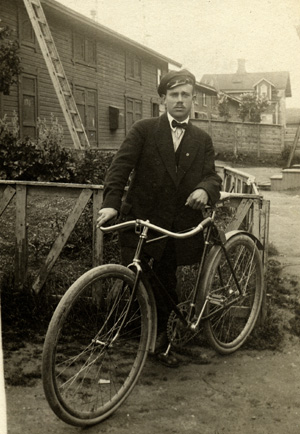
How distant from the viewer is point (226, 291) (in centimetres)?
337

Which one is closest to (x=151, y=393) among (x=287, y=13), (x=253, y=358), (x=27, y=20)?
(x=253, y=358)

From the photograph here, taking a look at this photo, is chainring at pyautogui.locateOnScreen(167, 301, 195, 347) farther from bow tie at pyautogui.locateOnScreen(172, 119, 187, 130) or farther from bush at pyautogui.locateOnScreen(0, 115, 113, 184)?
bush at pyautogui.locateOnScreen(0, 115, 113, 184)

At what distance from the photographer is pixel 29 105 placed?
14633 mm

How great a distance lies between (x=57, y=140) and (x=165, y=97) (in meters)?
5.27

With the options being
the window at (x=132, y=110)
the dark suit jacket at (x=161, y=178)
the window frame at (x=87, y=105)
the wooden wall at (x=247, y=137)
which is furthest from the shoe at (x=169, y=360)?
the wooden wall at (x=247, y=137)

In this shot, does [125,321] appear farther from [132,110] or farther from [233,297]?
[132,110]

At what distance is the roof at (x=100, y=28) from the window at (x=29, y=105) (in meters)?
2.02

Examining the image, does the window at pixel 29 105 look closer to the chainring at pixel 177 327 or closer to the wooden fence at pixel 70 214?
the wooden fence at pixel 70 214

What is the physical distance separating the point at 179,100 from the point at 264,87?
143ft

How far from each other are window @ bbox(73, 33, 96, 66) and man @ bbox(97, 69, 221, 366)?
48.5ft

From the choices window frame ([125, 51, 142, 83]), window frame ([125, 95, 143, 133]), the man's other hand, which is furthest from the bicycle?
window frame ([125, 51, 142, 83])

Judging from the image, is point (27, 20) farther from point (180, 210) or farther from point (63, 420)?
point (63, 420)

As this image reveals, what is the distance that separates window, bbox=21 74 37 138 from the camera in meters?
14.4

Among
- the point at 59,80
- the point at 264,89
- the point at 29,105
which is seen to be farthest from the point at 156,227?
the point at 264,89
